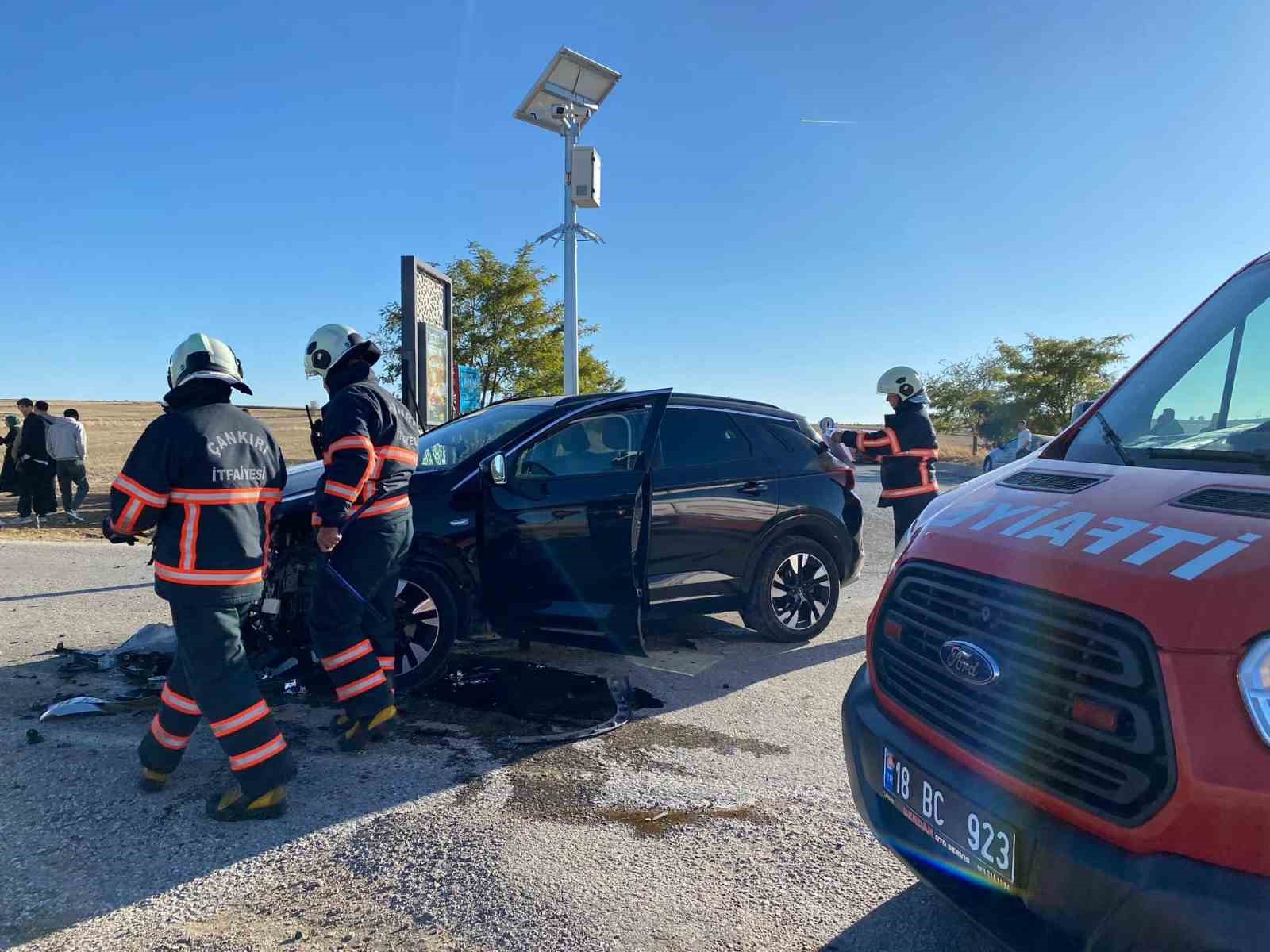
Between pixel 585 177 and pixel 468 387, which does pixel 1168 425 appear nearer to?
pixel 468 387

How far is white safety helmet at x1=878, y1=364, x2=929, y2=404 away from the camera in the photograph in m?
6.45

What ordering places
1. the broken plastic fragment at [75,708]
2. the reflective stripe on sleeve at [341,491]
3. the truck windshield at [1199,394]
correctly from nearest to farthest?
the truck windshield at [1199,394] → the reflective stripe on sleeve at [341,491] → the broken plastic fragment at [75,708]

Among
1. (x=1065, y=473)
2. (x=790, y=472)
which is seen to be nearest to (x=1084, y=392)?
(x=790, y=472)

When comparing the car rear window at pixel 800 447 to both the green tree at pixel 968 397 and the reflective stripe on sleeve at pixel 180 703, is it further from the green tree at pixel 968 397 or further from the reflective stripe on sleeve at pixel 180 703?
the green tree at pixel 968 397

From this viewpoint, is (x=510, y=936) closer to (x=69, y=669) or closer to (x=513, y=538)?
(x=513, y=538)

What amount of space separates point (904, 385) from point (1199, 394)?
3.89 meters

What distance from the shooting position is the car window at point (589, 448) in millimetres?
4859

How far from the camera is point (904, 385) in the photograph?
6.46 meters

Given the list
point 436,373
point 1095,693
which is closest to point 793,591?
point 1095,693

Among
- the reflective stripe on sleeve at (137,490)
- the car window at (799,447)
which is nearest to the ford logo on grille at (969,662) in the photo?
the reflective stripe on sleeve at (137,490)

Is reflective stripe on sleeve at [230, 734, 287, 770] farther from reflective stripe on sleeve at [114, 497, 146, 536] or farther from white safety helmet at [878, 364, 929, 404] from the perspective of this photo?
white safety helmet at [878, 364, 929, 404]

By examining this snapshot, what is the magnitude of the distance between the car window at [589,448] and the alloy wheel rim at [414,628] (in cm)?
90

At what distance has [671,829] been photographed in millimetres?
3199

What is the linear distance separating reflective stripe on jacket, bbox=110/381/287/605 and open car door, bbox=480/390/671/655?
153 cm
